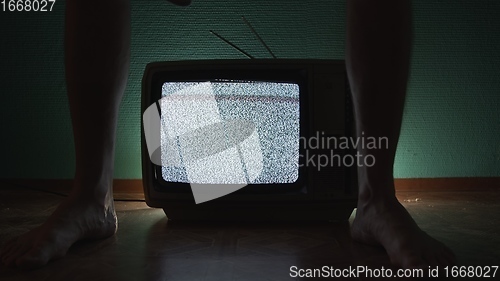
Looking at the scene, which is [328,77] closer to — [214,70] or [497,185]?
[214,70]

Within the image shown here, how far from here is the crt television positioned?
1.18 meters

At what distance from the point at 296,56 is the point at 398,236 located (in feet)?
3.44

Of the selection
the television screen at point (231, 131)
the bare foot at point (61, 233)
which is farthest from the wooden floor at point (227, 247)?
the television screen at point (231, 131)

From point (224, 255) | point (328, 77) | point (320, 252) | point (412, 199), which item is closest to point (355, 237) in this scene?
point (320, 252)

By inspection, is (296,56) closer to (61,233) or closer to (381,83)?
(381,83)

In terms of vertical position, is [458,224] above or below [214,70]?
below

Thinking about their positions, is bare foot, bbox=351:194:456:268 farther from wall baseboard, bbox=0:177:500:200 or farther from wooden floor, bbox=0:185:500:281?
wall baseboard, bbox=0:177:500:200

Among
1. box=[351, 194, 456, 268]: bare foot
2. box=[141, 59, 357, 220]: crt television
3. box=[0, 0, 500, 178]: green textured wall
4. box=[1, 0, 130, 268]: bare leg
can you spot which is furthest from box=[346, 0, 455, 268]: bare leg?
box=[0, 0, 500, 178]: green textured wall

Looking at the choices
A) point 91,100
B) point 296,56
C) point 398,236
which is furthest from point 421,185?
point 91,100

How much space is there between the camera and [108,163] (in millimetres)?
1028

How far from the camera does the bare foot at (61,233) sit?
2.72ft

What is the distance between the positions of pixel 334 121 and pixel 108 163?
0.55 metres

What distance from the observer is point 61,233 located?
90 centimetres

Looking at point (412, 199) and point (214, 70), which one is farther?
point (412, 199)
